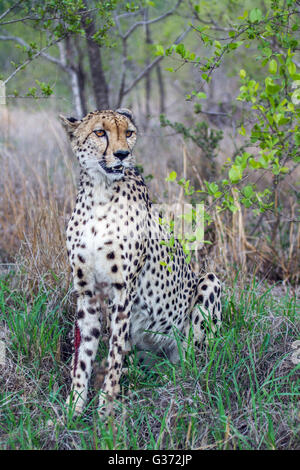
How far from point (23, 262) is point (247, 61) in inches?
176

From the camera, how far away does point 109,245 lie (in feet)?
7.96

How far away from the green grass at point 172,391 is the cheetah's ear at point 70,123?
1.04 meters

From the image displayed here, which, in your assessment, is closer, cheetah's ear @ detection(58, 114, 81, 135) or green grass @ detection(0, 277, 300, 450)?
green grass @ detection(0, 277, 300, 450)

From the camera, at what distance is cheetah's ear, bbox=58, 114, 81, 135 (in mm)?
2482

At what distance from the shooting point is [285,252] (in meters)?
4.31

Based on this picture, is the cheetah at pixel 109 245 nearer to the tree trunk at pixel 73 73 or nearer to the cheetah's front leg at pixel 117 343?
the cheetah's front leg at pixel 117 343

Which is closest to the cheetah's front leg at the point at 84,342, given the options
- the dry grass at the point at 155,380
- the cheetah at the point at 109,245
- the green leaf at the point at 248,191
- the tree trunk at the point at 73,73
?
the cheetah at the point at 109,245

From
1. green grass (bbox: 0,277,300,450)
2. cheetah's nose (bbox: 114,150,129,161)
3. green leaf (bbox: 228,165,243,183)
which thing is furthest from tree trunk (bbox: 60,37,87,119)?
green leaf (bbox: 228,165,243,183)

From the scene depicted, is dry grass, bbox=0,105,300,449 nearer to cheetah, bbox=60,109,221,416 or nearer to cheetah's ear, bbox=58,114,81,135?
cheetah, bbox=60,109,221,416

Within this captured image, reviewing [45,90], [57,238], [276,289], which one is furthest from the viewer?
[276,289]

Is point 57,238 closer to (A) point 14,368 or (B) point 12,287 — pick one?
(B) point 12,287

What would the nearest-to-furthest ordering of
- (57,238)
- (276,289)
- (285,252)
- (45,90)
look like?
1. (45,90)
2. (57,238)
3. (276,289)
4. (285,252)

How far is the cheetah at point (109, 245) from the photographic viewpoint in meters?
2.38
